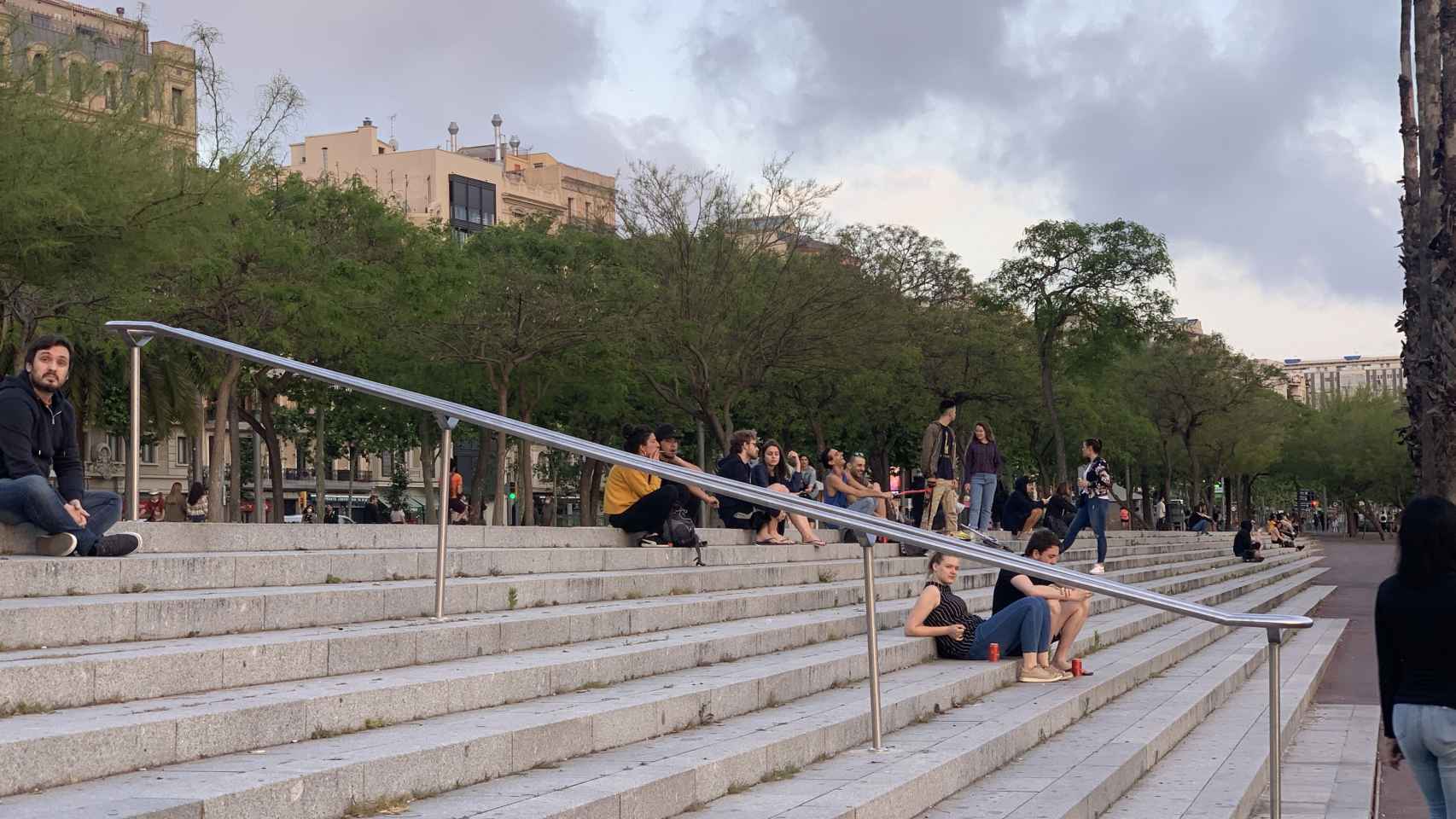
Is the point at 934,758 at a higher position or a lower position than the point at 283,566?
lower

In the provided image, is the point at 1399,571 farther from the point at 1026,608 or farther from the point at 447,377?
the point at 447,377

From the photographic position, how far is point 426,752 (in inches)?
204

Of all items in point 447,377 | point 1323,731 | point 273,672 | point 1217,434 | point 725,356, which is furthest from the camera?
point 1217,434

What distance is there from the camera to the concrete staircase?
4.91m

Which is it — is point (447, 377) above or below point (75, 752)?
above

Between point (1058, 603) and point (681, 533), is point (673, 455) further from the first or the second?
point (1058, 603)

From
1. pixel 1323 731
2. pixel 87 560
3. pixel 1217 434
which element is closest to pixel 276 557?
pixel 87 560

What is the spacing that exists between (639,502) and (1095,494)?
770 cm

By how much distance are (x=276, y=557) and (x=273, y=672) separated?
216cm

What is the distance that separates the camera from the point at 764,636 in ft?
30.5

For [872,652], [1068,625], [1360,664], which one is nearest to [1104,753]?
[872,652]

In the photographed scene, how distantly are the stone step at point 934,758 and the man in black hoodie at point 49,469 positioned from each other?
3665 millimetres

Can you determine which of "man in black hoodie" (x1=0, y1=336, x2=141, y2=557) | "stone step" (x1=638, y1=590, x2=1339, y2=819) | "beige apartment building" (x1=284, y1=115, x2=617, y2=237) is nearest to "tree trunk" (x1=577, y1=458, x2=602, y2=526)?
"stone step" (x1=638, y1=590, x2=1339, y2=819)

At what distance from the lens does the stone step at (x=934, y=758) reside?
19.5 ft
